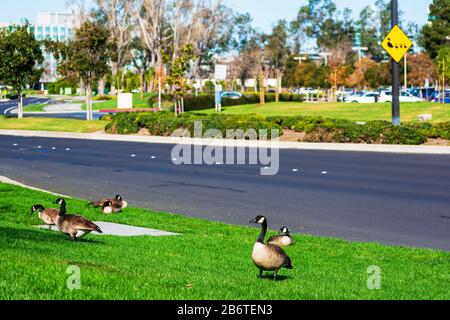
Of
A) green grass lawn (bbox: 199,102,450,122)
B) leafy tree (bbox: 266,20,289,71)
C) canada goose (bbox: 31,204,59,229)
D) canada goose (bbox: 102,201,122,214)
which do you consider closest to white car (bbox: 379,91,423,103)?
green grass lawn (bbox: 199,102,450,122)

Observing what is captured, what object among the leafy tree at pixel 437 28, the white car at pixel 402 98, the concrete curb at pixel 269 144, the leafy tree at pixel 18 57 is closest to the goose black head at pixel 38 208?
the concrete curb at pixel 269 144

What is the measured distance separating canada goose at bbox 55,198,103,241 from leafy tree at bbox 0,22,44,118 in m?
48.1

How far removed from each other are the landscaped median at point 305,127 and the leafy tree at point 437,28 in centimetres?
6002

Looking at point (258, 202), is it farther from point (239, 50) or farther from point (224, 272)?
point (239, 50)

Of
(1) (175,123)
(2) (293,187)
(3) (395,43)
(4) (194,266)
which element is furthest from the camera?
(1) (175,123)

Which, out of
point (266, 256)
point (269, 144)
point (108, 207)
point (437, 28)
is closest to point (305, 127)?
point (269, 144)

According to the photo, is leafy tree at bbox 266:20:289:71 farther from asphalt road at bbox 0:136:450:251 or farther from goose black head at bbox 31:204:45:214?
goose black head at bbox 31:204:45:214

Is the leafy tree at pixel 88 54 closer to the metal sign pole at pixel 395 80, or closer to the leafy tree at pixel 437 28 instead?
the metal sign pole at pixel 395 80

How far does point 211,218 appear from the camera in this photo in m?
15.6

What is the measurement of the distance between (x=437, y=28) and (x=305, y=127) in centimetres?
6597

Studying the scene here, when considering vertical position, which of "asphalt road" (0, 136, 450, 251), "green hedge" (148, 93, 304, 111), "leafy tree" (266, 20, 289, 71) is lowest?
"asphalt road" (0, 136, 450, 251)

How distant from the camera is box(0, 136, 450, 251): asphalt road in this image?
14.8 m

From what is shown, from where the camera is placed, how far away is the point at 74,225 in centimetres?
1130

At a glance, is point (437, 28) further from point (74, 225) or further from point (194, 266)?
point (194, 266)
